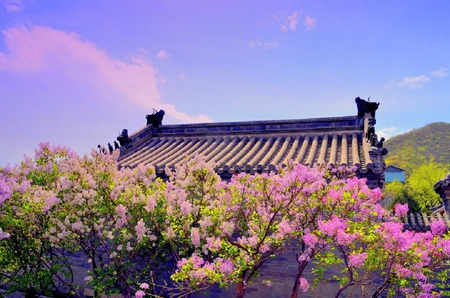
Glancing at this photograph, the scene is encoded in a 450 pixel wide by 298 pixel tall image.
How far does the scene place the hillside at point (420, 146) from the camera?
211ft

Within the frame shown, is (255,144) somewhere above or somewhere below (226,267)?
above

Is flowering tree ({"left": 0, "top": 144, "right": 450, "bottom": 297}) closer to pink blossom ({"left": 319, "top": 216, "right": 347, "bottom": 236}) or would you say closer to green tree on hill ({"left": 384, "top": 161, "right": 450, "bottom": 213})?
pink blossom ({"left": 319, "top": 216, "right": 347, "bottom": 236})

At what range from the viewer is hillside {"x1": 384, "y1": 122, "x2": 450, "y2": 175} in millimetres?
64188

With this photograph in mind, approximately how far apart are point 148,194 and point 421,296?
4.64m

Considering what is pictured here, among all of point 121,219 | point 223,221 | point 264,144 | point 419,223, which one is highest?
point 264,144

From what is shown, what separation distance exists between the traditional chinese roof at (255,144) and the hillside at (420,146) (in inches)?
2114

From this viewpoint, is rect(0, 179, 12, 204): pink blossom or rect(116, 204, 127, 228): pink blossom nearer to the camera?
rect(0, 179, 12, 204): pink blossom

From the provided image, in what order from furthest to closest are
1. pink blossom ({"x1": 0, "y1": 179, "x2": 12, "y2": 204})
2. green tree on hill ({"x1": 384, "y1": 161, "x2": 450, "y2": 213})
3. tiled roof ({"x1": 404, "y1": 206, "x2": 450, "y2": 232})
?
green tree on hill ({"x1": 384, "y1": 161, "x2": 450, "y2": 213}) → tiled roof ({"x1": 404, "y1": 206, "x2": 450, "y2": 232}) → pink blossom ({"x1": 0, "y1": 179, "x2": 12, "y2": 204})

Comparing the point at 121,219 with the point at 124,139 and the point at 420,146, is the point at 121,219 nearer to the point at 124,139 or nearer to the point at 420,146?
the point at 124,139

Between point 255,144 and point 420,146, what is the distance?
2880 inches

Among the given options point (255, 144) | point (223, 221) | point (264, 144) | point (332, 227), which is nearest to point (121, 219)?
point (223, 221)

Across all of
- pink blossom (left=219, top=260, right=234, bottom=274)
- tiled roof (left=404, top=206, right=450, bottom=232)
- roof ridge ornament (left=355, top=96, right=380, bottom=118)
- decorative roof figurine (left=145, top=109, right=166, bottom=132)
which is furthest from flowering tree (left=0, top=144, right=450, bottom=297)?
decorative roof figurine (left=145, top=109, right=166, bottom=132)

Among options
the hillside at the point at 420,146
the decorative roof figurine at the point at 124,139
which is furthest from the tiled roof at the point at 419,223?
the hillside at the point at 420,146

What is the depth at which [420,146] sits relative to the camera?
240 feet
